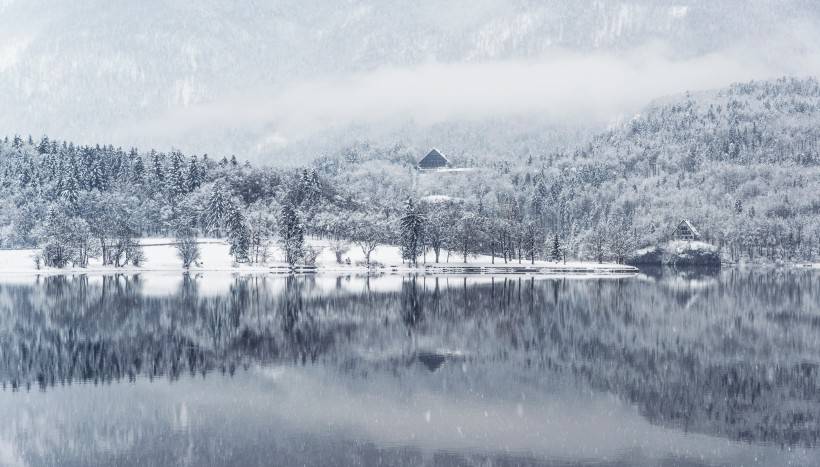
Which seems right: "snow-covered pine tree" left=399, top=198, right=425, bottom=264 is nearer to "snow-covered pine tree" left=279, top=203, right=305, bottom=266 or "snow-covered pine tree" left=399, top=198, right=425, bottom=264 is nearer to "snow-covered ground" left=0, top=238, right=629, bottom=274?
"snow-covered ground" left=0, top=238, right=629, bottom=274

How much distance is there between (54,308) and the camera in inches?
3374


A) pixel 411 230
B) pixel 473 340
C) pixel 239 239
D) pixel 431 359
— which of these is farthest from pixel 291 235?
pixel 431 359

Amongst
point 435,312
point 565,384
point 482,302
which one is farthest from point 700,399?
point 482,302

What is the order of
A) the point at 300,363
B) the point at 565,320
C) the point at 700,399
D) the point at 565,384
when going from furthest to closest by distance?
the point at 565,320 → the point at 300,363 → the point at 565,384 → the point at 700,399

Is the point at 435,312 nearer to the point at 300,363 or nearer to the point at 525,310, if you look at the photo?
the point at 525,310

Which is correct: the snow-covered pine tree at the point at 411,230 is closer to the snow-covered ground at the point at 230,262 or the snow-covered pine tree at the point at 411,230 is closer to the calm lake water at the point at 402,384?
the snow-covered ground at the point at 230,262

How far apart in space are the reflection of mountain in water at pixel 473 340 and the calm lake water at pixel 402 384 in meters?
0.28

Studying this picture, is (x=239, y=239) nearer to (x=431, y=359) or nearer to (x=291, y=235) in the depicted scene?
(x=291, y=235)

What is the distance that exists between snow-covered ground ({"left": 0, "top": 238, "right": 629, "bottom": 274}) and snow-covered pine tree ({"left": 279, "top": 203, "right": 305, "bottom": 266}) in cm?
310

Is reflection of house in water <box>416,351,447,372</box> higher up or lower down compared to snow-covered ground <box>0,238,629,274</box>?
lower down

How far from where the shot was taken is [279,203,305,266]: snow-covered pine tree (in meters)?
169

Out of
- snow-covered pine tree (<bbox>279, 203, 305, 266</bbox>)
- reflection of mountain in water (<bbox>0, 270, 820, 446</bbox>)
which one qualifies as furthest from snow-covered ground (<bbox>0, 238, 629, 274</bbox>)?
reflection of mountain in water (<bbox>0, 270, 820, 446</bbox>)

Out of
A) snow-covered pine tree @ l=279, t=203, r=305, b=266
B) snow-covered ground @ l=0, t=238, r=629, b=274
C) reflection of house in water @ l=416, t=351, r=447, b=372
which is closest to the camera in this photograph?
reflection of house in water @ l=416, t=351, r=447, b=372

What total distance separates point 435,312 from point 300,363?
32.1 meters
